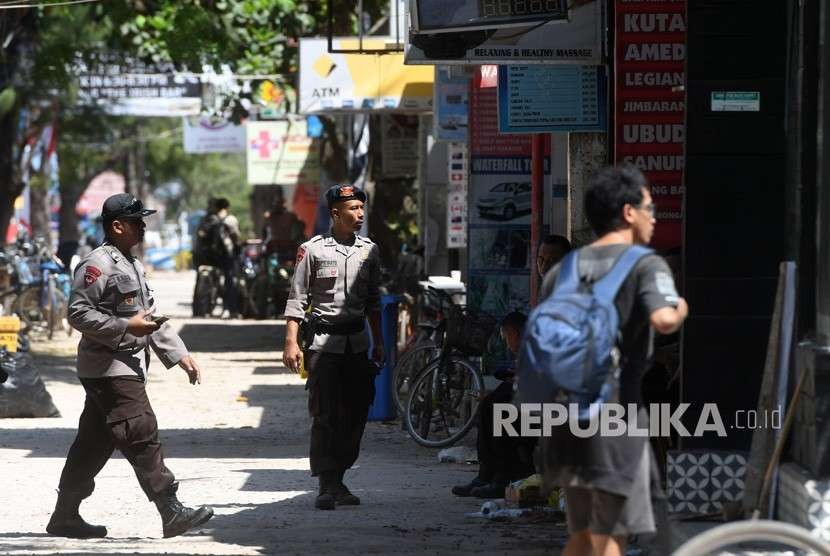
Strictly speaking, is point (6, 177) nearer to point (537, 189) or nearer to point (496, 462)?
point (537, 189)

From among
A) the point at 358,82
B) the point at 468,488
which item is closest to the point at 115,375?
the point at 468,488

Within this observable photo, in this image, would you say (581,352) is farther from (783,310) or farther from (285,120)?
(285,120)

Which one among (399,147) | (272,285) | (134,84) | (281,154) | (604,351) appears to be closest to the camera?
(604,351)

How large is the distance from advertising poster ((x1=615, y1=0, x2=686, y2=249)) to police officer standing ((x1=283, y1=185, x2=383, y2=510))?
1.63 m

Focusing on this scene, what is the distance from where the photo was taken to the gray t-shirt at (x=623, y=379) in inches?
212

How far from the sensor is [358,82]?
17984mm

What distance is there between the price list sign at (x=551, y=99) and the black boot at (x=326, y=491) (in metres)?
2.61

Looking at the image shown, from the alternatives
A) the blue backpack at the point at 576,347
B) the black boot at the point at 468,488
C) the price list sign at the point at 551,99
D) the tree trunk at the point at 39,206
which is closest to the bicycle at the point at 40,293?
the price list sign at the point at 551,99

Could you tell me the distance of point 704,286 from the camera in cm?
768

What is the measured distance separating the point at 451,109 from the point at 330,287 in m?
6.45

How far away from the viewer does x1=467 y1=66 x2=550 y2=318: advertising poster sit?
13.6 metres

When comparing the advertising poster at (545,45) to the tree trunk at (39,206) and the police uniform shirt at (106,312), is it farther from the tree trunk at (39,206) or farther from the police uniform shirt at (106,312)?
the tree trunk at (39,206)

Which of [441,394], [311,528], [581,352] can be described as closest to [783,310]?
[581,352]

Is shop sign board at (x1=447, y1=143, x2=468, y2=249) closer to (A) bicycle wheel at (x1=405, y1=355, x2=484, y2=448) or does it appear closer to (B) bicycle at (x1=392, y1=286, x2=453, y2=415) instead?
(B) bicycle at (x1=392, y1=286, x2=453, y2=415)
